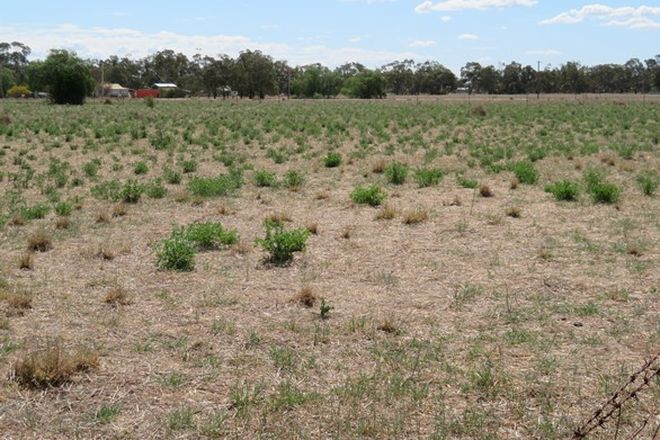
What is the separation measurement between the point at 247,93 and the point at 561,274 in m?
129

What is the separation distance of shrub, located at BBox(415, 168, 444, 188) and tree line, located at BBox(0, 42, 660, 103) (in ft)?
370

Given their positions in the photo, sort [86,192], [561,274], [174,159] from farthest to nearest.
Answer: [174,159]
[86,192]
[561,274]

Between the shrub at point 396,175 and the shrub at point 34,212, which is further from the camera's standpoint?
the shrub at point 396,175

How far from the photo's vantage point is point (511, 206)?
1289cm

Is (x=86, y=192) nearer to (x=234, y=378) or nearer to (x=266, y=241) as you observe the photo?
(x=266, y=241)

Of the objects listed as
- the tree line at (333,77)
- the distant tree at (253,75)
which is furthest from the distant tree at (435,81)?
the distant tree at (253,75)

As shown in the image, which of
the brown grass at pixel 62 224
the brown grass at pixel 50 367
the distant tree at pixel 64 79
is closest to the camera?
the brown grass at pixel 50 367

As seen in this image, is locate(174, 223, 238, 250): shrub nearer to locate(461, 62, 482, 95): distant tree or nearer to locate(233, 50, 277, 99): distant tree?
locate(233, 50, 277, 99): distant tree

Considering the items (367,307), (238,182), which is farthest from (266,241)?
(238,182)

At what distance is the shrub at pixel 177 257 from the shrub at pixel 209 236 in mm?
794

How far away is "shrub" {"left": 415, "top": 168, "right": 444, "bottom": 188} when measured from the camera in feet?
51.8

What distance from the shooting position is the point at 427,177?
52.4 ft

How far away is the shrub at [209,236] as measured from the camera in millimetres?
10148

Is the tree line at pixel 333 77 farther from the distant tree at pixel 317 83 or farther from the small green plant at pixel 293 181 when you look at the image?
the small green plant at pixel 293 181
